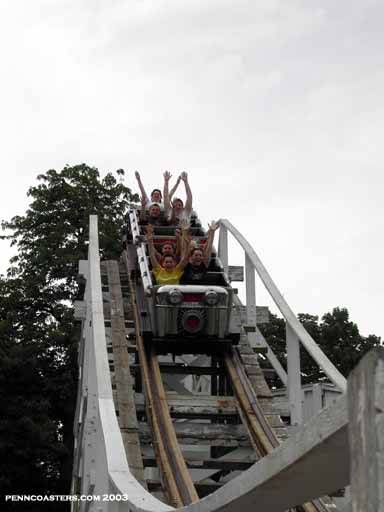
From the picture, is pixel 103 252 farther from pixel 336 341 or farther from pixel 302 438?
pixel 302 438

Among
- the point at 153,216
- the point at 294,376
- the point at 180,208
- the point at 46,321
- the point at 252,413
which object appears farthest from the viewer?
the point at 46,321

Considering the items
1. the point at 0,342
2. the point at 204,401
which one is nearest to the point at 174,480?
the point at 204,401

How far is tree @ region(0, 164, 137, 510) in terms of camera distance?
737 inches

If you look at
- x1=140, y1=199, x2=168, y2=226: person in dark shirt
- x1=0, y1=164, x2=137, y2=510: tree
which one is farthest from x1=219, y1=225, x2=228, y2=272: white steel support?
x1=0, y1=164, x2=137, y2=510: tree

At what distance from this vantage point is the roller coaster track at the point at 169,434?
2094 millimetres

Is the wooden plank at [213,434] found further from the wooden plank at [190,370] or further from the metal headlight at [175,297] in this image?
the metal headlight at [175,297]

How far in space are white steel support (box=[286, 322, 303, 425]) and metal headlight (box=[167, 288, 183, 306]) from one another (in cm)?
142

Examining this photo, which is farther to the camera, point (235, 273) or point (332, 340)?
point (332, 340)

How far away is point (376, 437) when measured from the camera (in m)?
1.64

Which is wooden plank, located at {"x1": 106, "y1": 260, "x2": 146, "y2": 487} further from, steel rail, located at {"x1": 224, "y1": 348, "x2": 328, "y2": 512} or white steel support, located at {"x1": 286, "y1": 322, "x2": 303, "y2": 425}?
white steel support, located at {"x1": 286, "y1": 322, "x2": 303, "y2": 425}

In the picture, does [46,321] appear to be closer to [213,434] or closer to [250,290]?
[250,290]

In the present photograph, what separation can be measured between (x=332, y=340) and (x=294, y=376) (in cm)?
2654

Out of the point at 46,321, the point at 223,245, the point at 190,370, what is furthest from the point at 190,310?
the point at 46,321

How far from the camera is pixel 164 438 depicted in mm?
7812
